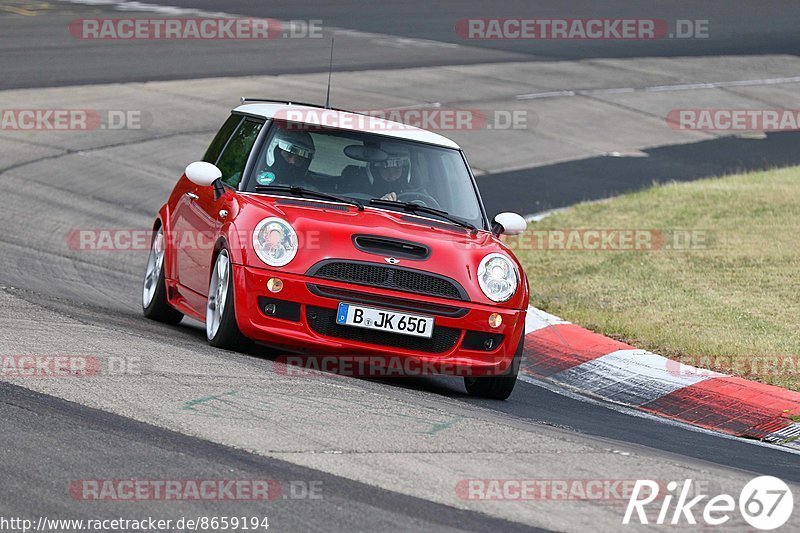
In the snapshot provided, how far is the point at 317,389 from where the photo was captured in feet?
23.0

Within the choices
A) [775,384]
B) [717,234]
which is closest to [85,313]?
[775,384]

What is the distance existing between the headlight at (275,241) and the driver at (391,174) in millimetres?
901

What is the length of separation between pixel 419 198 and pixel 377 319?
128cm

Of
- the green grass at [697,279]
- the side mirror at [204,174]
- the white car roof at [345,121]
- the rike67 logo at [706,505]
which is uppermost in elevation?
the white car roof at [345,121]

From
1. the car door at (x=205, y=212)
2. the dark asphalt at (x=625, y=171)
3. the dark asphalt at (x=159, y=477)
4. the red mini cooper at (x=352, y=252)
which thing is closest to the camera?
the dark asphalt at (x=159, y=477)

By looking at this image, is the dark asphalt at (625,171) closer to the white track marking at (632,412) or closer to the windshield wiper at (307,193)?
the white track marking at (632,412)

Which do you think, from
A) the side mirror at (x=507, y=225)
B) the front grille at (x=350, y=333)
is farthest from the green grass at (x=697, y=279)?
the front grille at (x=350, y=333)

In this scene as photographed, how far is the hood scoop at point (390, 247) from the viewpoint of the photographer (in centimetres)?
795

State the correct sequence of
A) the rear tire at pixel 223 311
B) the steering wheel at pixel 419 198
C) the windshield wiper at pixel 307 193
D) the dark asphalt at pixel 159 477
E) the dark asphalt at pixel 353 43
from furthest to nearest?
the dark asphalt at pixel 353 43 → the steering wheel at pixel 419 198 → the windshield wiper at pixel 307 193 → the rear tire at pixel 223 311 → the dark asphalt at pixel 159 477

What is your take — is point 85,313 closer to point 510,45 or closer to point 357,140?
point 357,140

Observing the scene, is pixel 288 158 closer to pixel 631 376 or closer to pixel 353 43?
pixel 631 376

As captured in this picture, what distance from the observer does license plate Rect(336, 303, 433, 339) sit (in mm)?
7820

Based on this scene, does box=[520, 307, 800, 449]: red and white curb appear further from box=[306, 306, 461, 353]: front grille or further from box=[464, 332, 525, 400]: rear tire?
box=[306, 306, 461, 353]: front grille

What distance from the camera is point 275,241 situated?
313 inches
